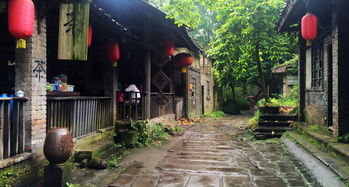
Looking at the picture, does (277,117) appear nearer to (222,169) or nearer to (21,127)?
(222,169)

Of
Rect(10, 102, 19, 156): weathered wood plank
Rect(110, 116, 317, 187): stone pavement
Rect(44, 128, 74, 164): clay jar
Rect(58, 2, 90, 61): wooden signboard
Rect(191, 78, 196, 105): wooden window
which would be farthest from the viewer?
Rect(191, 78, 196, 105): wooden window

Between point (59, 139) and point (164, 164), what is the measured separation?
2.62m

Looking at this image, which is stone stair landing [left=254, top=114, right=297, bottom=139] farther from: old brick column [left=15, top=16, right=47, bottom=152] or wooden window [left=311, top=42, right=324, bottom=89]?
old brick column [left=15, top=16, right=47, bottom=152]

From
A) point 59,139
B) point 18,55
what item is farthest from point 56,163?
point 18,55

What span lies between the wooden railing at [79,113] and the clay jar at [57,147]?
136 centimetres

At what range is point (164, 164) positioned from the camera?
557 centimetres

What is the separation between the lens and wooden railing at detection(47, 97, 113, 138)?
5.11 m

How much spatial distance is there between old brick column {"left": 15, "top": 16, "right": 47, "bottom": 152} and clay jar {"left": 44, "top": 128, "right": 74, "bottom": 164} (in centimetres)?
65

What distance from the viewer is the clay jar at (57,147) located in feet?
11.8

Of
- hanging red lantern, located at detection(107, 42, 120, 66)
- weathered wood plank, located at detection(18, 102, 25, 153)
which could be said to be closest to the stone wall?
hanging red lantern, located at detection(107, 42, 120, 66)

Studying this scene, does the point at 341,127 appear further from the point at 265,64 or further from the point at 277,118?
the point at 265,64

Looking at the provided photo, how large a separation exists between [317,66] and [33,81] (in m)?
8.20

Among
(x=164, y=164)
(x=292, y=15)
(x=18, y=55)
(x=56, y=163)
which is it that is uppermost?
(x=292, y=15)

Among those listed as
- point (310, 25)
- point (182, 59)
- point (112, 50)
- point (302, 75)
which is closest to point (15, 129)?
point (112, 50)
